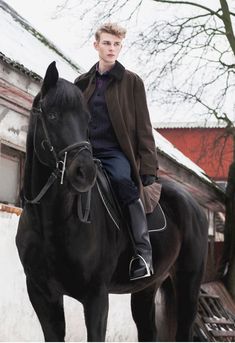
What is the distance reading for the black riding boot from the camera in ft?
15.1

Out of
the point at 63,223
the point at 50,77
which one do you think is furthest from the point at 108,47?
the point at 63,223

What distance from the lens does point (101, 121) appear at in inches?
185

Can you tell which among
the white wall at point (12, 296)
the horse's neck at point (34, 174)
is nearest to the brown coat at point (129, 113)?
the horse's neck at point (34, 174)

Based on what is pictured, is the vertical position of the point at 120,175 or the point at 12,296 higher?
the point at 120,175

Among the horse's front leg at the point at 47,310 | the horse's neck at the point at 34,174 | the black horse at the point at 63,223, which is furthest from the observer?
the horse's front leg at the point at 47,310

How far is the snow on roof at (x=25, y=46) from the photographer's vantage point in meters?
8.07

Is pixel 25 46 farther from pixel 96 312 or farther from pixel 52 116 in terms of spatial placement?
pixel 96 312

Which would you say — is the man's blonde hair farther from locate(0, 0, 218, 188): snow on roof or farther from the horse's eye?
locate(0, 0, 218, 188): snow on roof

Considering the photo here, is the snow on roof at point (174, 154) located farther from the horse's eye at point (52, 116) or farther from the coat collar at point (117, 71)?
the horse's eye at point (52, 116)

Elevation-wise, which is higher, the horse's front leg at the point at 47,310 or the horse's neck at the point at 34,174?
the horse's neck at the point at 34,174

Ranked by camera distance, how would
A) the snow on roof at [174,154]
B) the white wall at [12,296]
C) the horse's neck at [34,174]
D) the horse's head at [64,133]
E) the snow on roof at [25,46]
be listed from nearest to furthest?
the horse's head at [64,133]
the horse's neck at [34,174]
the white wall at [12,296]
the snow on roof at [25,46]
the snow on roof at [174,154]

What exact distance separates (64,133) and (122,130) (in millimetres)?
658

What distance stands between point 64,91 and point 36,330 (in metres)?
4.70

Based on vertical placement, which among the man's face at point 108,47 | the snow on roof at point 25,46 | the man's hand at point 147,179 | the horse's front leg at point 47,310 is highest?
the snow on roof at point 25,46
